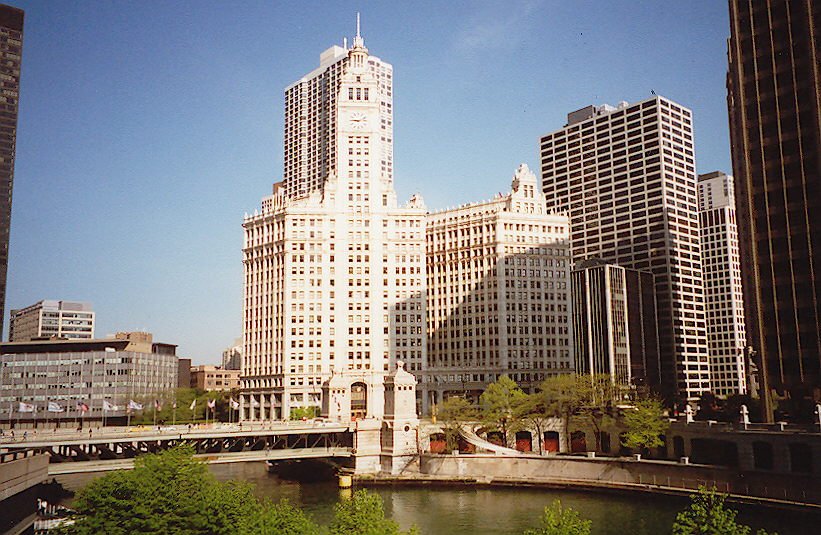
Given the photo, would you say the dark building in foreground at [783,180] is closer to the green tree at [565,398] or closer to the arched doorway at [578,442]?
the green tree at [565,398]

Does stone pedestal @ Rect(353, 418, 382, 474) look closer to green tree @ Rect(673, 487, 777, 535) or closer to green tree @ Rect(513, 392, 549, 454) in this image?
green tree @ Rect(513, 392, 549, 454)

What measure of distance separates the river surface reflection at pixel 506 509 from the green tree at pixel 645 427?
1684 cm

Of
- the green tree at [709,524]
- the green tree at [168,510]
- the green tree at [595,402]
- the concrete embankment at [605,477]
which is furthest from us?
the green tree at [595,402]

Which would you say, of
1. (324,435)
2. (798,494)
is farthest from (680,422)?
(324,435)

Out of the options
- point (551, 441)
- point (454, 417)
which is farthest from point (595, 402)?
point (454, 417)

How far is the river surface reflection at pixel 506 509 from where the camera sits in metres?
93.9

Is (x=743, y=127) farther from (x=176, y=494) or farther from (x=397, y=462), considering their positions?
(x=176, y=494)

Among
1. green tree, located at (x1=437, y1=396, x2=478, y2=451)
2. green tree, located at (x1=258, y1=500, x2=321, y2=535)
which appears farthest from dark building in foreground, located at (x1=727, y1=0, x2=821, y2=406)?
green tree, located at (x1=258, y1=500, x2=321, y2=535)

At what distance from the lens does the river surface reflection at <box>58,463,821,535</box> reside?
93938 millimetres

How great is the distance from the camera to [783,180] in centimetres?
13212

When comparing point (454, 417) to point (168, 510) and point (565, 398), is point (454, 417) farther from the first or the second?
point (168, 510)

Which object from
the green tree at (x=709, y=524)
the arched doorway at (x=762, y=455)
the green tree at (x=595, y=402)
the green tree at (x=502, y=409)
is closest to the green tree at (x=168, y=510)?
the green tree at (x=709, y=524)

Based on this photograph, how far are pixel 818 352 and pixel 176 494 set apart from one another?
100436 millimetres

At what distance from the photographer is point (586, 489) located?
119 m
